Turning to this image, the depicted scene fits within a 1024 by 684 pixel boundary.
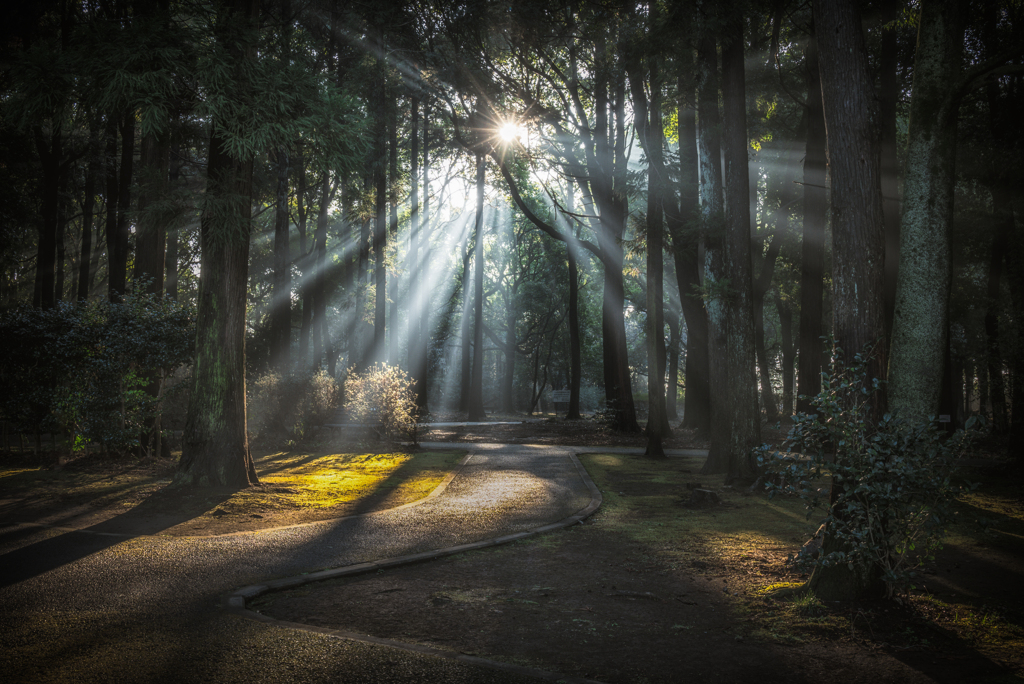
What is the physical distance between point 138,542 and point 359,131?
20.6 ft

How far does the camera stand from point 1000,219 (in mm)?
16781

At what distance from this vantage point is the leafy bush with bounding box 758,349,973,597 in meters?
4.21

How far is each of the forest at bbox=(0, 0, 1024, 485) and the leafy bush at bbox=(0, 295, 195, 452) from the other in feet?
0.16

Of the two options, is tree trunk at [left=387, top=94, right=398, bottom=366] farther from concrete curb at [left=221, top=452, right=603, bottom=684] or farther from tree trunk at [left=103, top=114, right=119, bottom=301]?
concrete curb at [left=221, top=452, right=603, bottom=684]

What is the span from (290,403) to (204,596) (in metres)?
12.2

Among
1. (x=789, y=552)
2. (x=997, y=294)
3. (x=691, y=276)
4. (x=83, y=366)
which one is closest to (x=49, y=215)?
(x=83, y=366)

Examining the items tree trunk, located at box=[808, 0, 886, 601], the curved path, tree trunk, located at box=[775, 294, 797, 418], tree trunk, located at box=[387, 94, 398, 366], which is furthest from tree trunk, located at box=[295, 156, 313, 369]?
tree trunk, located at box=[808, 0, 886, 601]

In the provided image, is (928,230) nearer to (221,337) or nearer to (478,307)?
(221,337)

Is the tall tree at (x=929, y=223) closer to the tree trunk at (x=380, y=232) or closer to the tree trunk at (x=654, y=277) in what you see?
the tree trunk at (x=654, y=277)

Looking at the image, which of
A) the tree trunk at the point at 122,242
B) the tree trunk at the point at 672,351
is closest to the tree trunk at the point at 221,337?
the tree trunk at the point at 122,242

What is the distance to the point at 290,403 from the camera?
16.5m

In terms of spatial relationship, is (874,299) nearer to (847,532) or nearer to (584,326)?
(847,532)

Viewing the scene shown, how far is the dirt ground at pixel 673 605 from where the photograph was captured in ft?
12.1

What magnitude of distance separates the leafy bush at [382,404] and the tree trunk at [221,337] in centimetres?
714
